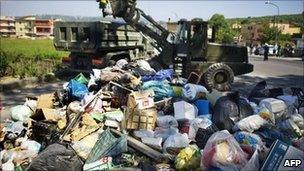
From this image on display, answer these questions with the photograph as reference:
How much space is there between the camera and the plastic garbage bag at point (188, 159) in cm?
458

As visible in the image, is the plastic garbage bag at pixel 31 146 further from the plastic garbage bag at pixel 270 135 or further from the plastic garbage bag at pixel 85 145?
the plastic garbage bag at pixel 270 135

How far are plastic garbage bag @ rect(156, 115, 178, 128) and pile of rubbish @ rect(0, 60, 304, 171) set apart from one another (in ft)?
0.05

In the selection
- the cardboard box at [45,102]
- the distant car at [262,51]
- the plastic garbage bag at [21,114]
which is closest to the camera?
the plastic garbage bag at [21,114]

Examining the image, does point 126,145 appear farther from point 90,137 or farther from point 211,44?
point 211,44

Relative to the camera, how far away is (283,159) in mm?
4074

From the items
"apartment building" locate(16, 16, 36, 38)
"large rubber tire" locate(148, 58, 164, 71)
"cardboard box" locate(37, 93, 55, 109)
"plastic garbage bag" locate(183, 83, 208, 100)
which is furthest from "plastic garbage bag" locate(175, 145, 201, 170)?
"apartment building" locate(16, 16, 36, 38)

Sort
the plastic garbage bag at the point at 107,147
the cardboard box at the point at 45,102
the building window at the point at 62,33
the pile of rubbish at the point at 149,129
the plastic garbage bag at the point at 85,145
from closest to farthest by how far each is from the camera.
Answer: the pile of rubbish at the point at 149,129, the plastic garbage bag at the point at 107,147, the plastic garbage bag at the point at 85,145, the cardboard box at the point at 45,102, the building window at the point at 62,33

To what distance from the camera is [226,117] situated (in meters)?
5.88

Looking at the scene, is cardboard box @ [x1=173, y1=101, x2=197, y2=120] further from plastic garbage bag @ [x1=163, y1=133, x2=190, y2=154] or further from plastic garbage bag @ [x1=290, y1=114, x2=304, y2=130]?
plastic garbage bag @ [x1=290, y1=114, x2=304, y2=130]

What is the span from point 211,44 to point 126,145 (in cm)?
674

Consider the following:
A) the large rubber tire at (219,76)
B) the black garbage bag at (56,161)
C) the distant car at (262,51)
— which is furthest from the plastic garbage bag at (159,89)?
the distant car at (262,51)

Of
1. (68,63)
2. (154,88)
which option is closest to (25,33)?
(68,63)

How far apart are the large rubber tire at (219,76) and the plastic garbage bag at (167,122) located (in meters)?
4.79

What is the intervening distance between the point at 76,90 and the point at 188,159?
10.9 feet
